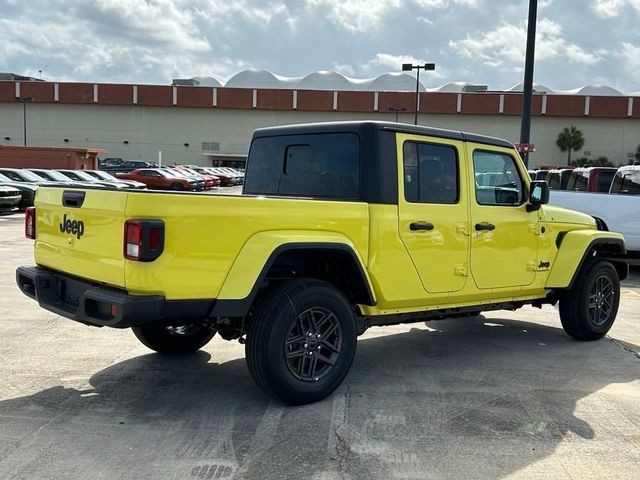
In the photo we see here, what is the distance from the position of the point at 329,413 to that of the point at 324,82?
91806 millimetres

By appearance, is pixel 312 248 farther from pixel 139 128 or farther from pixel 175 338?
pixel 139 128

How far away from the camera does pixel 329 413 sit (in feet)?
14.5

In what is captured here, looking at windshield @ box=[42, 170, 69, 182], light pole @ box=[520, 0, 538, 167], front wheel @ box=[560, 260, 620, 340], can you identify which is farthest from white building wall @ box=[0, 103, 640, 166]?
front wheel @ box=[560, 260, 620, 340]

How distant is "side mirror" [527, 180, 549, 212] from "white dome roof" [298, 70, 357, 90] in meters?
89.0

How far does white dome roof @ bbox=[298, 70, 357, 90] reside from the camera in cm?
9244

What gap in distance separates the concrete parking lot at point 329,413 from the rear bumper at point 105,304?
728 mm

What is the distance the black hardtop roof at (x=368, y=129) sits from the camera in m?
4.88

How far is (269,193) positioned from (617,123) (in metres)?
71.3

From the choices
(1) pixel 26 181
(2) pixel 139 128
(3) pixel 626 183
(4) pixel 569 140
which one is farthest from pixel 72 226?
(2) pixel 139 128

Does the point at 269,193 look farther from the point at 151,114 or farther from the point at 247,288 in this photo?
the point at 151,114

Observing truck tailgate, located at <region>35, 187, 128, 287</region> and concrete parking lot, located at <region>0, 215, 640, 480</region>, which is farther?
truck tailgate, located at <region>35, 187, 128, 287</region>

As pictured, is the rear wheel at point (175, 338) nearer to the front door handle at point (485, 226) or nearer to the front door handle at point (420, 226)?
the front door handle at point (420, 226)

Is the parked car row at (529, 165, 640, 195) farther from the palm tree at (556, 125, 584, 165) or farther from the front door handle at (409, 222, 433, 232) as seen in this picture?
the palm tree at (556, 125, 584, 165)

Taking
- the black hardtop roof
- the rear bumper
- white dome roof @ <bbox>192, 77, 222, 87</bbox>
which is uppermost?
white dome roof @ <bbox>192, 77, 222, 87</bbox>
